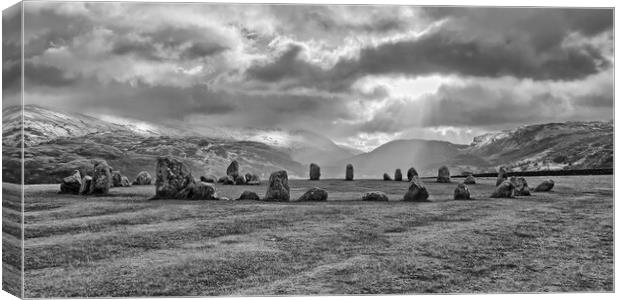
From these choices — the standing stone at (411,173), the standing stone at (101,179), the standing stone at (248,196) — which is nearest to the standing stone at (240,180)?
the standing stone at (248,196)

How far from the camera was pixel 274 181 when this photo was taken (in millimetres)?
30438

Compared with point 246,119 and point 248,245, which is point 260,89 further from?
point 248,245

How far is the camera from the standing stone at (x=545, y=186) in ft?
104

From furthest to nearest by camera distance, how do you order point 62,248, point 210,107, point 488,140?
point 488,140, point 210,107, point 62,248

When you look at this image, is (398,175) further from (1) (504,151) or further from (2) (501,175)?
(2) (501,175)

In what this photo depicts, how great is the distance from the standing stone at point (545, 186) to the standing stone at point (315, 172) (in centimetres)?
917

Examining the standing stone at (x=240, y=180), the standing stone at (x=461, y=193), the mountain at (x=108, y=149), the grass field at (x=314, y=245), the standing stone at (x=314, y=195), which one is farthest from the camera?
the standing stone at (x=461, y=193)

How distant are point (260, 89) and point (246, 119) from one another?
126 cm

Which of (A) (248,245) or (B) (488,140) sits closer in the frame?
(A) (248,245)

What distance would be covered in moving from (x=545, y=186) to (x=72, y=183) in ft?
63.4

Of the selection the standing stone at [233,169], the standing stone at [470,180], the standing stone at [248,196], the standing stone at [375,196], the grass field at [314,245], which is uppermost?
the standing stone at [233,169]

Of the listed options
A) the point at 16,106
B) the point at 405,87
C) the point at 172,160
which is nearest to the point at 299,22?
the point at 405,87

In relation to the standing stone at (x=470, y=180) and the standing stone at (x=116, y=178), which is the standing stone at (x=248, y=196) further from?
the standing stone at (x=470, y=180)

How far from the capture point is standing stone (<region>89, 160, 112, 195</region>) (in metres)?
29.5
